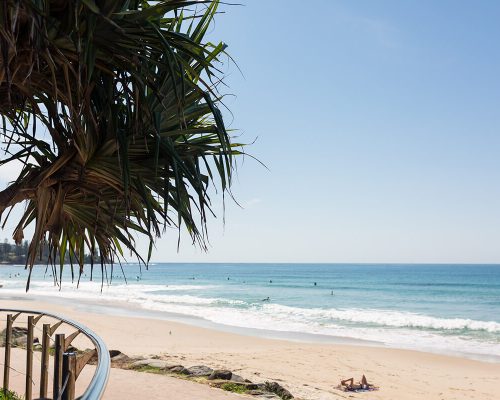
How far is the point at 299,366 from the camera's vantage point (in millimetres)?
13266

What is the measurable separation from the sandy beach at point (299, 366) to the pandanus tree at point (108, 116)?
311 cm

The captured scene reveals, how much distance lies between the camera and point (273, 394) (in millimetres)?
7109

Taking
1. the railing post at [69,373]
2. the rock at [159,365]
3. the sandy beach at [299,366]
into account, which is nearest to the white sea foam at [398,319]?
the sandy beach at [299,366]

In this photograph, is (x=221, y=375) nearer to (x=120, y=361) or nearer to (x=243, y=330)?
(x=120, y=361)

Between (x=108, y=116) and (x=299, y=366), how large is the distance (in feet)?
35.9

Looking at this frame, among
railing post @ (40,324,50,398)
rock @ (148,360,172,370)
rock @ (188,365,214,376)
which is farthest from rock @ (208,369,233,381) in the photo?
railing post @ (40,324,50,398)

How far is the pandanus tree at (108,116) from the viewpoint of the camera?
302 cm

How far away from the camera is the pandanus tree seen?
3.02m

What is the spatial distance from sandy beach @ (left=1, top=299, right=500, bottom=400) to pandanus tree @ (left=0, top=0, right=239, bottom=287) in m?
3.11

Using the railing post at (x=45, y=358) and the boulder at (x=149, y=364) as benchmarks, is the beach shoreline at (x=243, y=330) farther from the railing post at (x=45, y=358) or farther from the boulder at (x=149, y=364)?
the railing post at (x=45, y=358)

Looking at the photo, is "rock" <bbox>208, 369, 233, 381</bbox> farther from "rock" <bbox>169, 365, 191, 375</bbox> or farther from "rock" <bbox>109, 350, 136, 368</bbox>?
"rock" <bbox>109, 350, 136, 368</bbox>

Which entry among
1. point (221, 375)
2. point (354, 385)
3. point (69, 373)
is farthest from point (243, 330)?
point (69, 373)

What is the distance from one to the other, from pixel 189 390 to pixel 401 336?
15595 millimetres

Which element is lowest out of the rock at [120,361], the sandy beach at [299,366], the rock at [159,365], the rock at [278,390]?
the sandy beach at [299,366]
